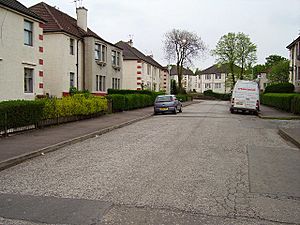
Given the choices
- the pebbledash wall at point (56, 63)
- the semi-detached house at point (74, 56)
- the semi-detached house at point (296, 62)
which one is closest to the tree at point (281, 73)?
the semi-detached house at point (296, 62)

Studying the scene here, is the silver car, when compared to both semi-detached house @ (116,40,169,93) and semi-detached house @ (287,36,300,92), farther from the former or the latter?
semi-detached house @ (116,40,169,93)

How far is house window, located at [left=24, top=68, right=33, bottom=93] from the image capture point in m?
Answer: 21.0

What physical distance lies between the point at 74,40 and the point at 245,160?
24136 mm

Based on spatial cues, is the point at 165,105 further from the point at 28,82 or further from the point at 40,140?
the point at 40,140

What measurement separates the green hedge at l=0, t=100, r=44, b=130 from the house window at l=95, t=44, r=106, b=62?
64.2 feet

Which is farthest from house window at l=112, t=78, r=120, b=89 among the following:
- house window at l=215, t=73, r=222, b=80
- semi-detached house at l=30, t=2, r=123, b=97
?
house window at l=215, t=73, r=222, b=80

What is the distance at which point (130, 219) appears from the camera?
14.8 ft

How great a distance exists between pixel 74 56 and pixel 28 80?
8982mm

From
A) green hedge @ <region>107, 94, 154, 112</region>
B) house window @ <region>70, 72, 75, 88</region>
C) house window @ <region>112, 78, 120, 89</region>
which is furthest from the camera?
house window @ <region>112, 78, 120, 89</region>

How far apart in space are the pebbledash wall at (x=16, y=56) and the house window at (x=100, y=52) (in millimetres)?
11035

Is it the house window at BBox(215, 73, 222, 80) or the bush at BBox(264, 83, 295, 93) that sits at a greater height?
the house window at BBox(215, 73, 222, 80)

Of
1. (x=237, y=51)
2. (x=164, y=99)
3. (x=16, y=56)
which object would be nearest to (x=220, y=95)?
(x=237, y=51)

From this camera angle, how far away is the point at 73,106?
17.3m

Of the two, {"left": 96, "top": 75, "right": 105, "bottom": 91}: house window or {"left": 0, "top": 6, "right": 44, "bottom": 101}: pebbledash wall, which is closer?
{"left": 0, "top": 6, "right": 44, "bottom": 101}: pebbledash wall
